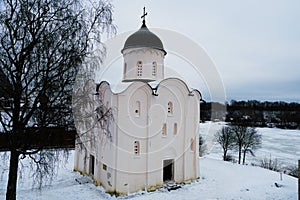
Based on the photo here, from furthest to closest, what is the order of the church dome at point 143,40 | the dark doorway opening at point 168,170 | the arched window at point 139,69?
1. the arched window at point 139,69
2. the church dome at point 143,40
3. the dark doorway opening at point 168,170

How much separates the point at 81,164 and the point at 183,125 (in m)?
6.28

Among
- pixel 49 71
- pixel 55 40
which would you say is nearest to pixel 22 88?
pixel 49 71

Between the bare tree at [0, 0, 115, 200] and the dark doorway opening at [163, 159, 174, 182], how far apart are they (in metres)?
6.79

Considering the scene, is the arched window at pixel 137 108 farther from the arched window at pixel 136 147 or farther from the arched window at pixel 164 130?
the arched window at pixel 164 130

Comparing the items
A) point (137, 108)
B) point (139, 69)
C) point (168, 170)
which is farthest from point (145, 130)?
point (139, 69)

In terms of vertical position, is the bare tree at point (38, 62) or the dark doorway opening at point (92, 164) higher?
the bare tree at point (38, 62)

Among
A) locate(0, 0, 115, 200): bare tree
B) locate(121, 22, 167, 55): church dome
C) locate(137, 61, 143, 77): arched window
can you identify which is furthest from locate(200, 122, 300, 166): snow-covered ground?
locate(0, 0, 115, 200): bare tree

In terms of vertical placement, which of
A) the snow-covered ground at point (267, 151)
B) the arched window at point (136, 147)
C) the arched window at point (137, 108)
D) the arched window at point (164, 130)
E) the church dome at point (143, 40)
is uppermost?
the church dome at point (143, 40)

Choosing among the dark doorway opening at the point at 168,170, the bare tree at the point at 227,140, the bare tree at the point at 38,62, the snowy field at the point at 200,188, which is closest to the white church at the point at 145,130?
the dark doorway opening at the point at 168,170

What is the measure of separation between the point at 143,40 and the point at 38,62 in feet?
24.7

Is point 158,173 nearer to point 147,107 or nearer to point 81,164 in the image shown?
point 147,107

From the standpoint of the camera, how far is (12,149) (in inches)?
281

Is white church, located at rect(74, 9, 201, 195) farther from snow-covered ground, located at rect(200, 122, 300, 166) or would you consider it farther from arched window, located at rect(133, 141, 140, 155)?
snow-covered ground, located at rect(200, 122, 300, 166)

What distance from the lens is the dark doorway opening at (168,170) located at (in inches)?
502
